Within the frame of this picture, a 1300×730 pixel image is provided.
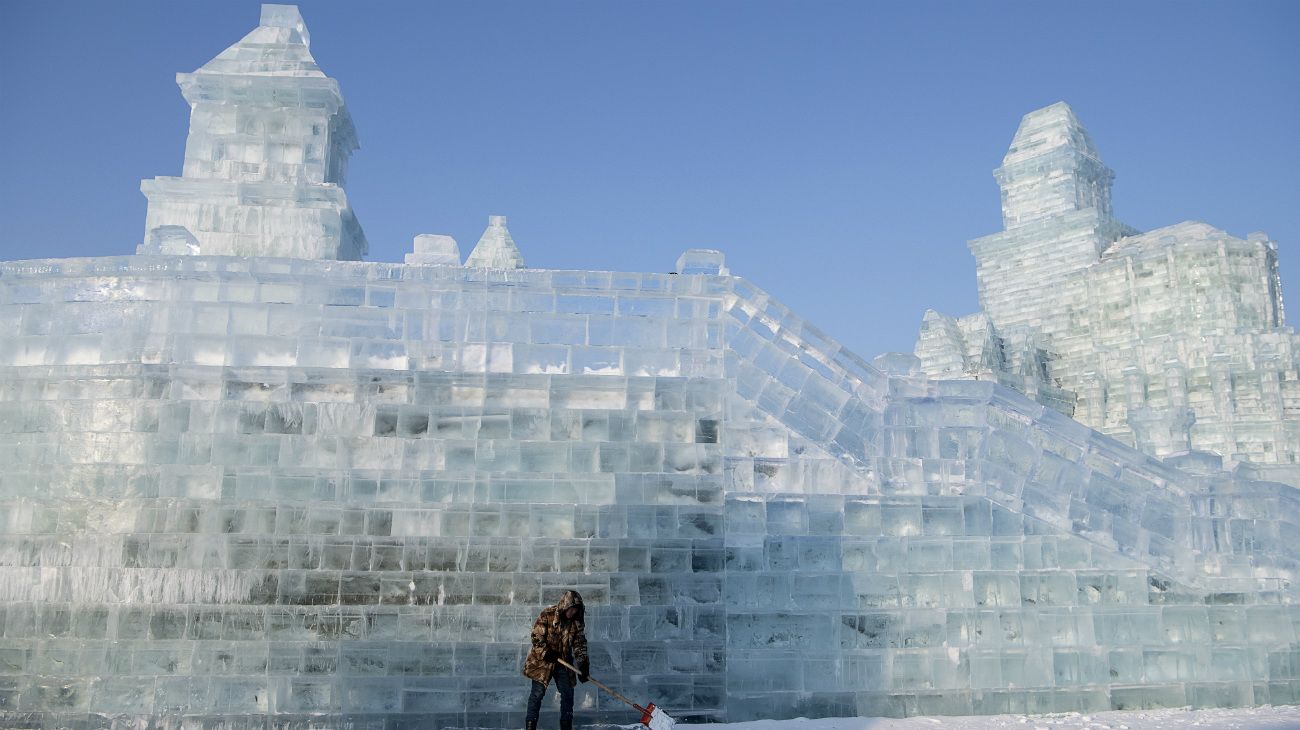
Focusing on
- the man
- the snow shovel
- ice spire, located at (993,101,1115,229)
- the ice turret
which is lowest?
the snow shovel

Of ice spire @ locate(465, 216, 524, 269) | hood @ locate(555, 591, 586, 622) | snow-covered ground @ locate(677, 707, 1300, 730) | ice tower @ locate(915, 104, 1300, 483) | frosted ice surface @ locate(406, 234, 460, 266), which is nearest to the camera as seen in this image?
hood @ locate(555, 591, 586, 622)

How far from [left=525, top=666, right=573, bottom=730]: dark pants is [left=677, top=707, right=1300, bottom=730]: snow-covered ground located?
1229mm

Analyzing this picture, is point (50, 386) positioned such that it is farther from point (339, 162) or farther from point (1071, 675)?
point (1071, 675)

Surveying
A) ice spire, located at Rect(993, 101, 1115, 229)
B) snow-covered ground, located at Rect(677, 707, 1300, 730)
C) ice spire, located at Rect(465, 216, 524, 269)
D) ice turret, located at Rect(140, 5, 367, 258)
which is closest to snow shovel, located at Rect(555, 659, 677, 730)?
snow-covered ground, located at Rect(677, 707, 1300, 730)

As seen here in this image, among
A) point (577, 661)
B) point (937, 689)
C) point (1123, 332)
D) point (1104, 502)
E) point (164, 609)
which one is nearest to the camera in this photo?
point (577, 661)

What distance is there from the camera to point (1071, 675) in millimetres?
9352

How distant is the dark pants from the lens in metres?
7.68

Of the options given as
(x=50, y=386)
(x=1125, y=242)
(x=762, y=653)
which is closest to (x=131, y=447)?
(x=50, y=386)

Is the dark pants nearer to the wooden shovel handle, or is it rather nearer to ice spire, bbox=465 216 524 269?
the wooden shovel handle

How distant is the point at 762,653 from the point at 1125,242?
29.4 metres

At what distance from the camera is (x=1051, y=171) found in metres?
34.0

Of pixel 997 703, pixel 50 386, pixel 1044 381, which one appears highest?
pixel 1044 381

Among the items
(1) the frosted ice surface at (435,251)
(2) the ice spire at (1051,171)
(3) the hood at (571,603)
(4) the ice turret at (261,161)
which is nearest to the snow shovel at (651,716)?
(3) the hood at (571,603)

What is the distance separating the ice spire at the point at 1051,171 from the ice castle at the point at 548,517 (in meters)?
26.5
